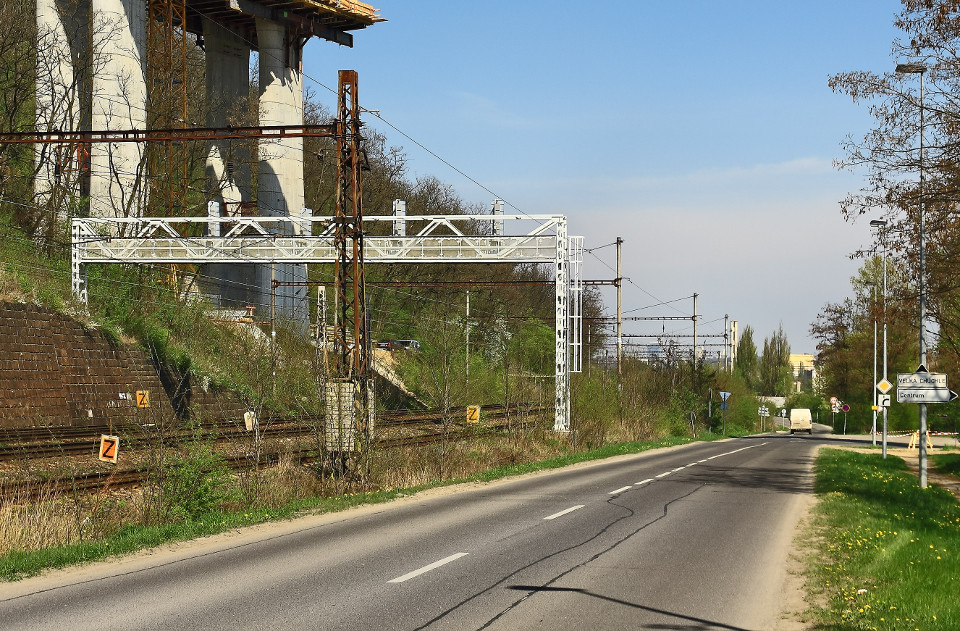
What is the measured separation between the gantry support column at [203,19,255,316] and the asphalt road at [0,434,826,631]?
4178 cm

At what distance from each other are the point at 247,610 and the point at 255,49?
61851mm

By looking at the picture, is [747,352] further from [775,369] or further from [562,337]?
[562,337]

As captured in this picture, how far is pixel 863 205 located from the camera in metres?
20.5

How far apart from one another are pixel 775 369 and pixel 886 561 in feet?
516

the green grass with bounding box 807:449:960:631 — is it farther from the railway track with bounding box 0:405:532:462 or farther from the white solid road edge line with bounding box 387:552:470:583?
the railway track with bounding box 0:405:532:462

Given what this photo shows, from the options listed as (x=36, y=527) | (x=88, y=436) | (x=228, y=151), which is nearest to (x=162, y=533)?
(x=36, y=527)

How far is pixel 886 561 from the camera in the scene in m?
11.4

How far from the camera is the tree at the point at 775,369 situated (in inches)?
6230

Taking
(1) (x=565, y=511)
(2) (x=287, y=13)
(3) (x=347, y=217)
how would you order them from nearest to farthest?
(1) (x=565, y=511), (3) (x=347, y=217), (2) (x=287, y=13)

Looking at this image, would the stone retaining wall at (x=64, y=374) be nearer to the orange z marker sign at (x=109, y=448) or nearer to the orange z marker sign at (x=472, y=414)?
the orange z marker sign at (x=472, y=414)

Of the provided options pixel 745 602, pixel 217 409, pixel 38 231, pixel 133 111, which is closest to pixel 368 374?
pixel 745 602

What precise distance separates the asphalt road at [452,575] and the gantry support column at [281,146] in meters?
44.9

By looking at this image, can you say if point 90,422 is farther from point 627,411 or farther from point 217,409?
point 627,411

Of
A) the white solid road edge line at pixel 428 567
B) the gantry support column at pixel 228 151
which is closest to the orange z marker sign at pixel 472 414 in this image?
the white solid road edge line at pixel 428 567
